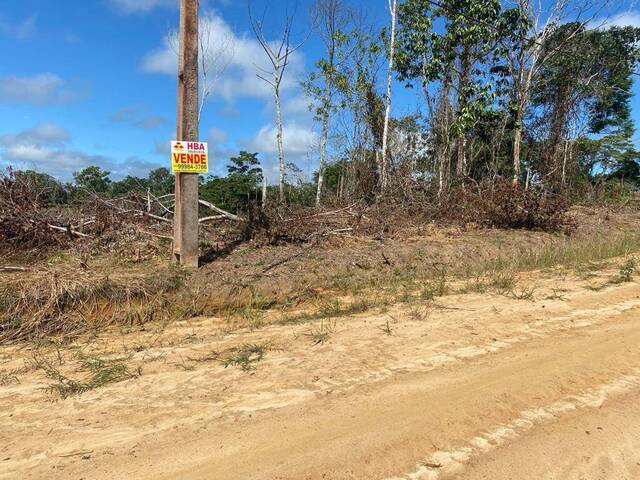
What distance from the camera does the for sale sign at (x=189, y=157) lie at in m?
7.38

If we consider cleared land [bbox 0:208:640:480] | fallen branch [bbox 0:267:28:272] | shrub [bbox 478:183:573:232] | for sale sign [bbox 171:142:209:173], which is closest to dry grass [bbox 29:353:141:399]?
cleared land [bbox 0:208:640:480]

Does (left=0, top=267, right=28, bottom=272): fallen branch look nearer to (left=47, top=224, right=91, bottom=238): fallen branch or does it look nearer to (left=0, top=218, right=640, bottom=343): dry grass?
(left=0, top=218, right=640, bottom=343): dry grass

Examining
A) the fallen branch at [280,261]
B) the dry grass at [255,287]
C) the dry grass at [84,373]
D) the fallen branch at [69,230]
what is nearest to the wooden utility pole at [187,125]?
the dry grass at [255,287]

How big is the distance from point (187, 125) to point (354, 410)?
5565mm

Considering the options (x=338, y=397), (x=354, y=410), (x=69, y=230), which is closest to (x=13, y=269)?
(x=69, y=230)

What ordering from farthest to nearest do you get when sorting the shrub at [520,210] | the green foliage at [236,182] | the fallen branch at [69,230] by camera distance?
1. the green foliage at [236,182]
2. the shrub at [520,210]
3. the fallen branch at [69,230]

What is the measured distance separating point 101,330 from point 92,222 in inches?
178

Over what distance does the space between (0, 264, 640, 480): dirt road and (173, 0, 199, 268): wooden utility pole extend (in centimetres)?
256

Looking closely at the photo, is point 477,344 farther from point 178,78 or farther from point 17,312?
point 178,78

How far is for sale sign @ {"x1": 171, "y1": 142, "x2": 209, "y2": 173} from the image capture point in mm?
7383

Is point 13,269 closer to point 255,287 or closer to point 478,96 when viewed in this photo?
point 255,287

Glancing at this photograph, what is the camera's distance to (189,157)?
24.5ft

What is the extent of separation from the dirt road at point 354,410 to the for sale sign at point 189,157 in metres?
3.01

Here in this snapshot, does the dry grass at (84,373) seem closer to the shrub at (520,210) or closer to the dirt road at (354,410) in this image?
the dirt road at (354,410)
